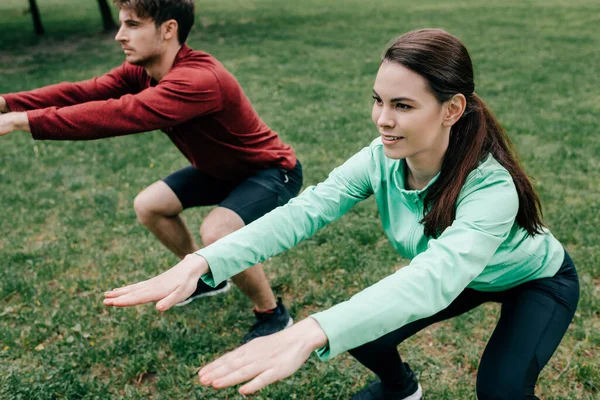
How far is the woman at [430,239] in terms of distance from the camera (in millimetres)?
1630

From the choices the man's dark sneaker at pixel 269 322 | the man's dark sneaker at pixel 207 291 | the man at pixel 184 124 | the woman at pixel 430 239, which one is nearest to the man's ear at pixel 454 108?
the woman at pixel 430 239

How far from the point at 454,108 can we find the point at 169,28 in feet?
6.15

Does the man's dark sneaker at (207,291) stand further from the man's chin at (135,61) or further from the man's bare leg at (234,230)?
the man's chin at (135,61)

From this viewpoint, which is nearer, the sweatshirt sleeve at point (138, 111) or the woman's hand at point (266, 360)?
the woman's hand at point (266, 360)

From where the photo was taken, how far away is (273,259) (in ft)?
15.0

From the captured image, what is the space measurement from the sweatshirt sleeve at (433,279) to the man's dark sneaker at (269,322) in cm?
192

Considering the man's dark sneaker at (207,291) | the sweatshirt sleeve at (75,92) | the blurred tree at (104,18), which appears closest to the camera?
the sweatshirt sleeve at (75,92)

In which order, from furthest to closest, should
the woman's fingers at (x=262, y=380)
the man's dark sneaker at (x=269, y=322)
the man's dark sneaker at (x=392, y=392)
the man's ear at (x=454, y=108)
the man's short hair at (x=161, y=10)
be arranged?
1. the man's dark sneaker at (x=269, y=322)
2. the man's short hair at (x=161, y=10)
3. the man's dark sneaker at (x=392, y=392)
4. the man's ear at (x=454, y=108)
5. the woman's fingers at (x=262, y=380)

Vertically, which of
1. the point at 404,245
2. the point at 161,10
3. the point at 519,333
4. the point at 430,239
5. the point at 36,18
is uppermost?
the point at 161,10

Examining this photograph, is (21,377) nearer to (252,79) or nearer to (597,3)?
(252,79)

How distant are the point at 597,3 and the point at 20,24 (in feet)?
67.2

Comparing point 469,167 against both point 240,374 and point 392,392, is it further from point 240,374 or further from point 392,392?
point 392,392

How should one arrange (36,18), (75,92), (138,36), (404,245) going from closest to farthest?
(404,245) → (138,36) → (75,92) → (36,18)

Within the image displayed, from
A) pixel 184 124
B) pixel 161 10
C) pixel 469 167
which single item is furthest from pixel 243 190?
pixel 469 167
